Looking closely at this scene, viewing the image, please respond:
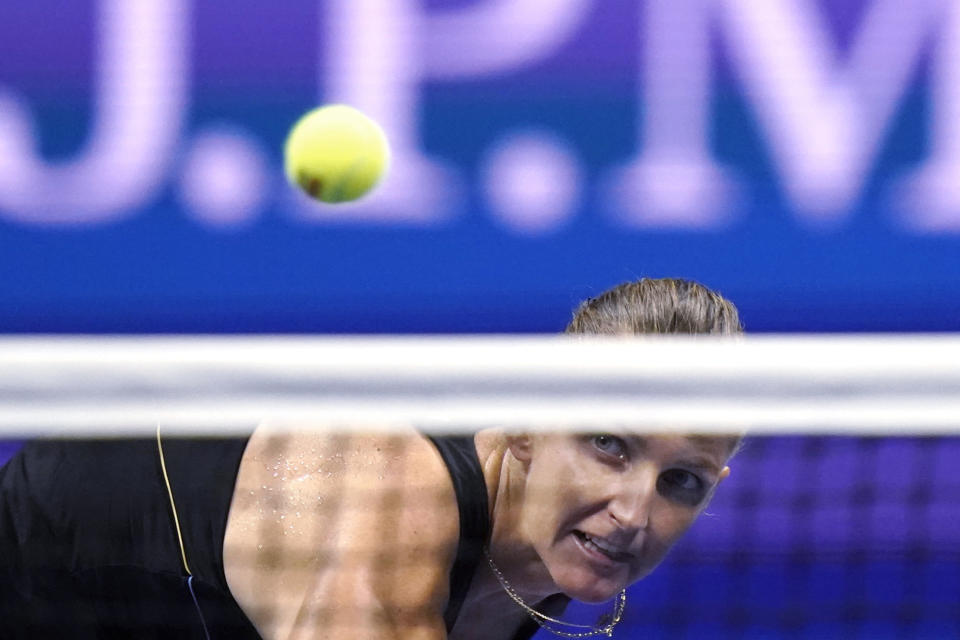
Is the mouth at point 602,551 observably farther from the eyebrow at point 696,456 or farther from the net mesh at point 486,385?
the net mesh at point 486,385

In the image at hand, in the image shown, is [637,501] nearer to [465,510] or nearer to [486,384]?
[465,510]

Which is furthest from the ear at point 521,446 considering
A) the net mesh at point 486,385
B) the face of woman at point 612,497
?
the net mesh at point 486,385

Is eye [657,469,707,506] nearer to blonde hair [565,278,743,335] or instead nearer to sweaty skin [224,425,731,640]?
sweaty skin [224,425,731,640]

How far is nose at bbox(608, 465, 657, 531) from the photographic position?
1.21 metres

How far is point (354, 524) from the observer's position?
1152 millimetres

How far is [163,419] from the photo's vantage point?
37.4 inches

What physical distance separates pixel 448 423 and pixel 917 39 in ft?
5.33

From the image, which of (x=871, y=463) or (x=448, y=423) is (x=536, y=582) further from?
(x=871, y=463)

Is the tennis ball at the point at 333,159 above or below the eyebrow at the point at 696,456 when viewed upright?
above

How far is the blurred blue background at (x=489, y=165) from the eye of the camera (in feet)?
7.64

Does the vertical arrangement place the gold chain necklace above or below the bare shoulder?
below

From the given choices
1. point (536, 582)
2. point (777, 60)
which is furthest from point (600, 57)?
point (536, 582)

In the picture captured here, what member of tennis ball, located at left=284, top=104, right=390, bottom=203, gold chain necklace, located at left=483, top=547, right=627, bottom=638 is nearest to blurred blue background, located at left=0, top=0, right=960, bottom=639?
tennis ball, located at left=284, top=104, right=390, bottom=203

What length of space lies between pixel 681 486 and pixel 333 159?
0.66m
